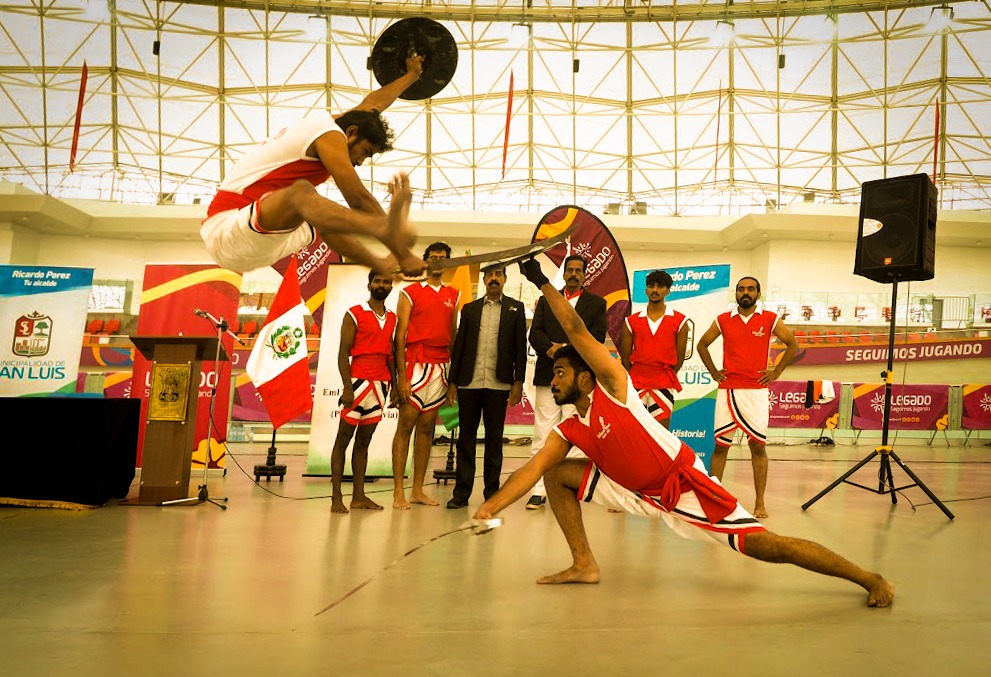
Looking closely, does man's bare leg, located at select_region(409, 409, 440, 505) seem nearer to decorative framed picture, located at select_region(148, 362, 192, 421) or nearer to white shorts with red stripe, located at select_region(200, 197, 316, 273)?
decorative framed picture, located at select_region(148, 362, 192, 421)

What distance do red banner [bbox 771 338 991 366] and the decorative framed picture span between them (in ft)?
51.5

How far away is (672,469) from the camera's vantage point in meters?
3.49

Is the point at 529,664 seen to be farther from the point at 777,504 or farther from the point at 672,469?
the point at 777,504

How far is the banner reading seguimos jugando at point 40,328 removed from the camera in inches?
311

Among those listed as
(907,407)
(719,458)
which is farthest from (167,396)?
(907,407)

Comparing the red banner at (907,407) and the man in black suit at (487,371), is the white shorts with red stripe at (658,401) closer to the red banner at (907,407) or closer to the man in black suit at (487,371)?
the man in black suit at (487,371)

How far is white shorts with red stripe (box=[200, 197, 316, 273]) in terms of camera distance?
3.05 m

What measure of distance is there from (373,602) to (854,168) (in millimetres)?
24425

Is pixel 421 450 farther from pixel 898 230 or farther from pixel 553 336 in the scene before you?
pixel 898 230

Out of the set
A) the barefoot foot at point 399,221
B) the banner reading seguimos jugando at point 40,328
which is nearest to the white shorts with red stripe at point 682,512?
the barefoot foot at point 399,221

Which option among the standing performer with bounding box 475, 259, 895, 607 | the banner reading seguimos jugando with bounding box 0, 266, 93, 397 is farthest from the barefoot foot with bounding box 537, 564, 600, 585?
the banner reading seguimos jugando with bounding box 0, 266, 93, 397

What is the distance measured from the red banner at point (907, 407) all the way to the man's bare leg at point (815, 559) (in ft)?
40.4

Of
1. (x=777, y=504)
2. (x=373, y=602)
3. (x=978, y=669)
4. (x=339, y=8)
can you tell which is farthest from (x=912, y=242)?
(x=339, y=8)

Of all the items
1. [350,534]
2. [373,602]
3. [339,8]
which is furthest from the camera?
[339,8]
